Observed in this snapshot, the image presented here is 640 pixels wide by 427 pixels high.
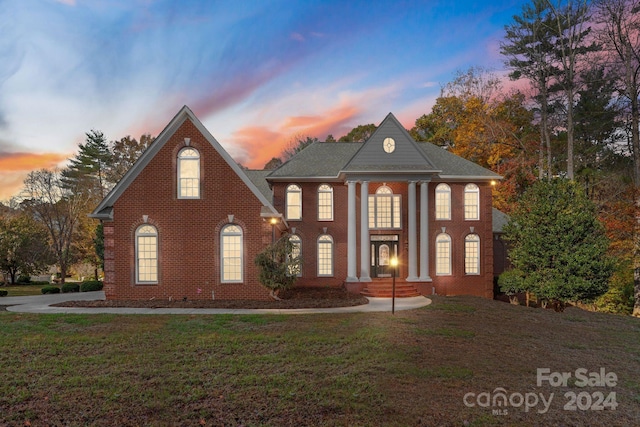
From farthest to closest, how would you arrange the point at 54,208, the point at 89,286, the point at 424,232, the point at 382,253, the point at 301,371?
the point at 54,208 < the point at 89,286 < the point at 382,253 < the point at 424,232 < the point at 301,371

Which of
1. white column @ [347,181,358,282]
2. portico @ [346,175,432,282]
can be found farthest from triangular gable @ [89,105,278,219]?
portico @ [346,175,432,282]

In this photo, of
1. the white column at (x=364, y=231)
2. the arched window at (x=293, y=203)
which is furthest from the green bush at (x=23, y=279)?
the white column at (x=364, y=231)

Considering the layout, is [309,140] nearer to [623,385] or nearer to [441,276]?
[441,276]

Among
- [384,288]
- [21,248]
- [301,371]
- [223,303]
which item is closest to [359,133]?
[384,288]

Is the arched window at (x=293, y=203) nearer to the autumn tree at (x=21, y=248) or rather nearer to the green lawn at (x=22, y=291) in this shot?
the green lawn at (x=22, y=291)

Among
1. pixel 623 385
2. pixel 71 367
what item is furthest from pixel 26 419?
pixel 623 385

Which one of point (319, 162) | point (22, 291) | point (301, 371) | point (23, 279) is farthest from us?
point (23, 279)

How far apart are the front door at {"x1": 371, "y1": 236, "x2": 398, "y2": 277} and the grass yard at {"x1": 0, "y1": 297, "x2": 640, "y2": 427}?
9759mm

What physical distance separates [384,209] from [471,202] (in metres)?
5.19

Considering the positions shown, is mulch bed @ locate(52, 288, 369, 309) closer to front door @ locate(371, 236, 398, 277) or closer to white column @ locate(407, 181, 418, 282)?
white column @ locate(407, 181, 418, 282)

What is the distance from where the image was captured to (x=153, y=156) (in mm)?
16312

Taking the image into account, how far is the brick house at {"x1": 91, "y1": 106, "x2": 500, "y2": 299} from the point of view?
634 inches

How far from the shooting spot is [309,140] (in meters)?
53.9

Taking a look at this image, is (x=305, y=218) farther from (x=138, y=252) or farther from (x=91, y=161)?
(x=91, y=161)
